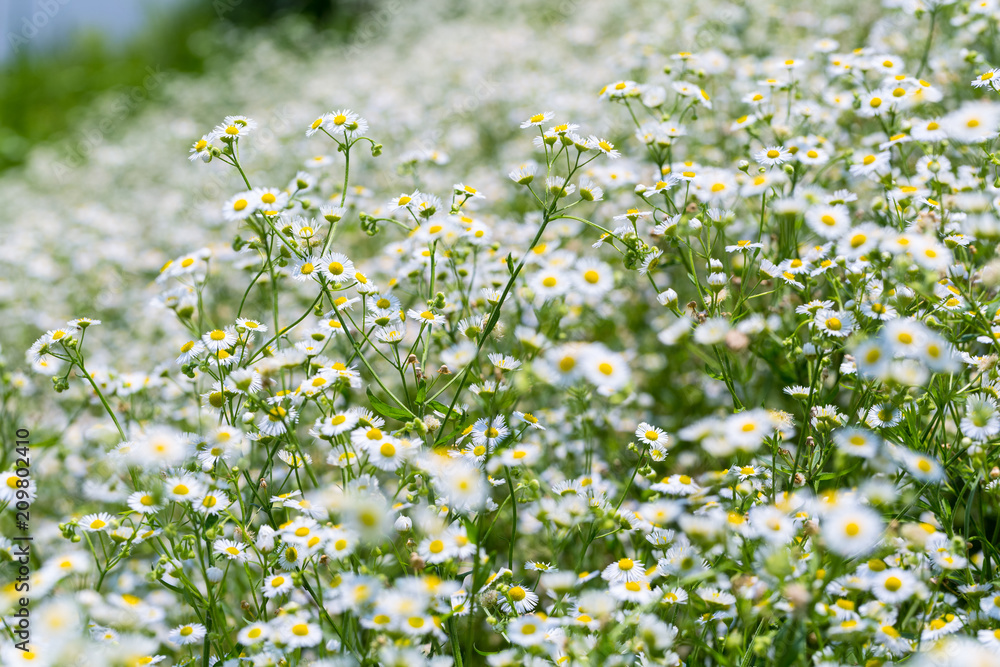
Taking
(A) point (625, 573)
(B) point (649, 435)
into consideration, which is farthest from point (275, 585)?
(B) point (649, 435)

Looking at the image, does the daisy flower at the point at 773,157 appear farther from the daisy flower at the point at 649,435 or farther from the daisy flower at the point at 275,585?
the daisy flower at the point at 275,585

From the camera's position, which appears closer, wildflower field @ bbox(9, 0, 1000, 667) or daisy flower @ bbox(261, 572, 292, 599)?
wildflower field @ bbox(9, 0, 1000, 667)

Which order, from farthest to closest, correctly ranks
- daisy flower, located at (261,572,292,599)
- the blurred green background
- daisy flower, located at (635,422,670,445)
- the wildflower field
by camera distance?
1. the blurred green background
2. daisy flower, located at (635,422,670,445)
3. daisy flower, located at (261,572,292,599)
4. the wildflower field

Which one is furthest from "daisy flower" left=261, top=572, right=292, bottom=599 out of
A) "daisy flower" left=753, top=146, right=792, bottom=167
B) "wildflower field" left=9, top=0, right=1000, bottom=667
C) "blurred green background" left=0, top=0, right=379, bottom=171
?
"blurred green background" left=0, top=0, right=379, bottom=171

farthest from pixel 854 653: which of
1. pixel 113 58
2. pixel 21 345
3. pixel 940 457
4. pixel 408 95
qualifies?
pixel 113 58

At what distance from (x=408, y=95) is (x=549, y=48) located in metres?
1.53

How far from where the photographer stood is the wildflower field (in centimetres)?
167

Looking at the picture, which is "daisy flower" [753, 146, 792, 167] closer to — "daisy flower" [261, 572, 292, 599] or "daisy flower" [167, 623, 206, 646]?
"daisy flower" [261, 572, 292, 599]

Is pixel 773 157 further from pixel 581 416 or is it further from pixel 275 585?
pixel 275 585

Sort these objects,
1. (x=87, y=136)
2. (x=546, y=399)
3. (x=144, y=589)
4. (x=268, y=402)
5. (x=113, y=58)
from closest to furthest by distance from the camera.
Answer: (x=268, y=402)
(x=144, y=589)
(x=546, y=399)
(x=87, y=136)
(x=113, y=58)

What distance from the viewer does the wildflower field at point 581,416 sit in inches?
65.7

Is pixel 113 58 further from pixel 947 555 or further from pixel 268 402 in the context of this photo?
pixel 947 555

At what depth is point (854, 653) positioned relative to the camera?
1.81 metres

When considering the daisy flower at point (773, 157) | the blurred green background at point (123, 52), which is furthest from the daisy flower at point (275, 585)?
the blurred green background at point (123, 52)
